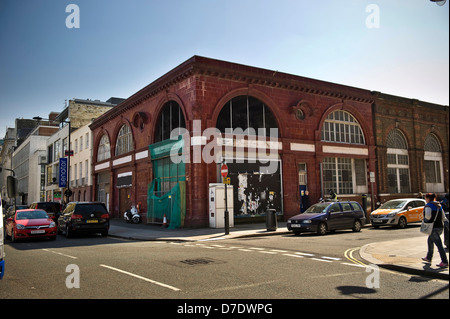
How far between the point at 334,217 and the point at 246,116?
9059 millimetres

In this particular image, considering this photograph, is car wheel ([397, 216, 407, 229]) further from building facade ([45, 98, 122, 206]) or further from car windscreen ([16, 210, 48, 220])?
building facade ([45, 98, 122, 206])

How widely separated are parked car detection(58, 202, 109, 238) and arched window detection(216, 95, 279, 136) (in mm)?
8570

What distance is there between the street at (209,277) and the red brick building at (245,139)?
11061mm

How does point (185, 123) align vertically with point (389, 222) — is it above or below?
above

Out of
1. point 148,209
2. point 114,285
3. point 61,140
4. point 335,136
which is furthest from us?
point 61,140

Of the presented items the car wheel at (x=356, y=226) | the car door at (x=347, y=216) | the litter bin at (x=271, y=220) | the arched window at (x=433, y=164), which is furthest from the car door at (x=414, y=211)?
the arched window at (x=433, y=164)

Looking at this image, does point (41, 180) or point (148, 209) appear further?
point (41, 180)

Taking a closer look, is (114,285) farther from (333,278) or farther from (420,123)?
(420,123)

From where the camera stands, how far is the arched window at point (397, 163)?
31.6m

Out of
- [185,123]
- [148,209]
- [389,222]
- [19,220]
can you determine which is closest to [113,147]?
[148,209]

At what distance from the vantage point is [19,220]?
16219 millimetres

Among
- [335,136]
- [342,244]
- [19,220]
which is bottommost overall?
[342,244]
